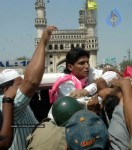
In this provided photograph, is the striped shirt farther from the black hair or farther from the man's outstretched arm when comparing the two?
the black hair

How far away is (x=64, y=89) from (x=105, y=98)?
0.48m

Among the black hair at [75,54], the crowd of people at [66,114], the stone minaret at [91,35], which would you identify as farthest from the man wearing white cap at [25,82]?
the stone minaret at [91,35]

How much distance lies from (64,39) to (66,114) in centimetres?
8415

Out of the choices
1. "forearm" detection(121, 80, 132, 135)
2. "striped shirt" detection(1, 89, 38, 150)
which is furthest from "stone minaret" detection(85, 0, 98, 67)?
"forearm" detection(121, 80, 132, 135)

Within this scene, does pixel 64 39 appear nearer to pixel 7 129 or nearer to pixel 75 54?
pixel 75 54

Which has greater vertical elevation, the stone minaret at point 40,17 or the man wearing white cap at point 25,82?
the stone minaret at point 40,17

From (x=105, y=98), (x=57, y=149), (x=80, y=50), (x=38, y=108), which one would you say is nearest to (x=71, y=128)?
(x=57, y=149)

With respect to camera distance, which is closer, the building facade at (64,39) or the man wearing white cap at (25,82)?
the man wearing white cap at (25,82)

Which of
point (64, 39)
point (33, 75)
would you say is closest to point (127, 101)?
point (33, 75)

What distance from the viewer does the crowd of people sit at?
1815mm

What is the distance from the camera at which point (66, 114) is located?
85.7 inches

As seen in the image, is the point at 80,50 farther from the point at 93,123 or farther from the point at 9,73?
the point at 93,123

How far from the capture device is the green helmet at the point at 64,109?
7.16ft

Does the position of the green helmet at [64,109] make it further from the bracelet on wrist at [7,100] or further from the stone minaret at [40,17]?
the stone minaret at [40,17]
